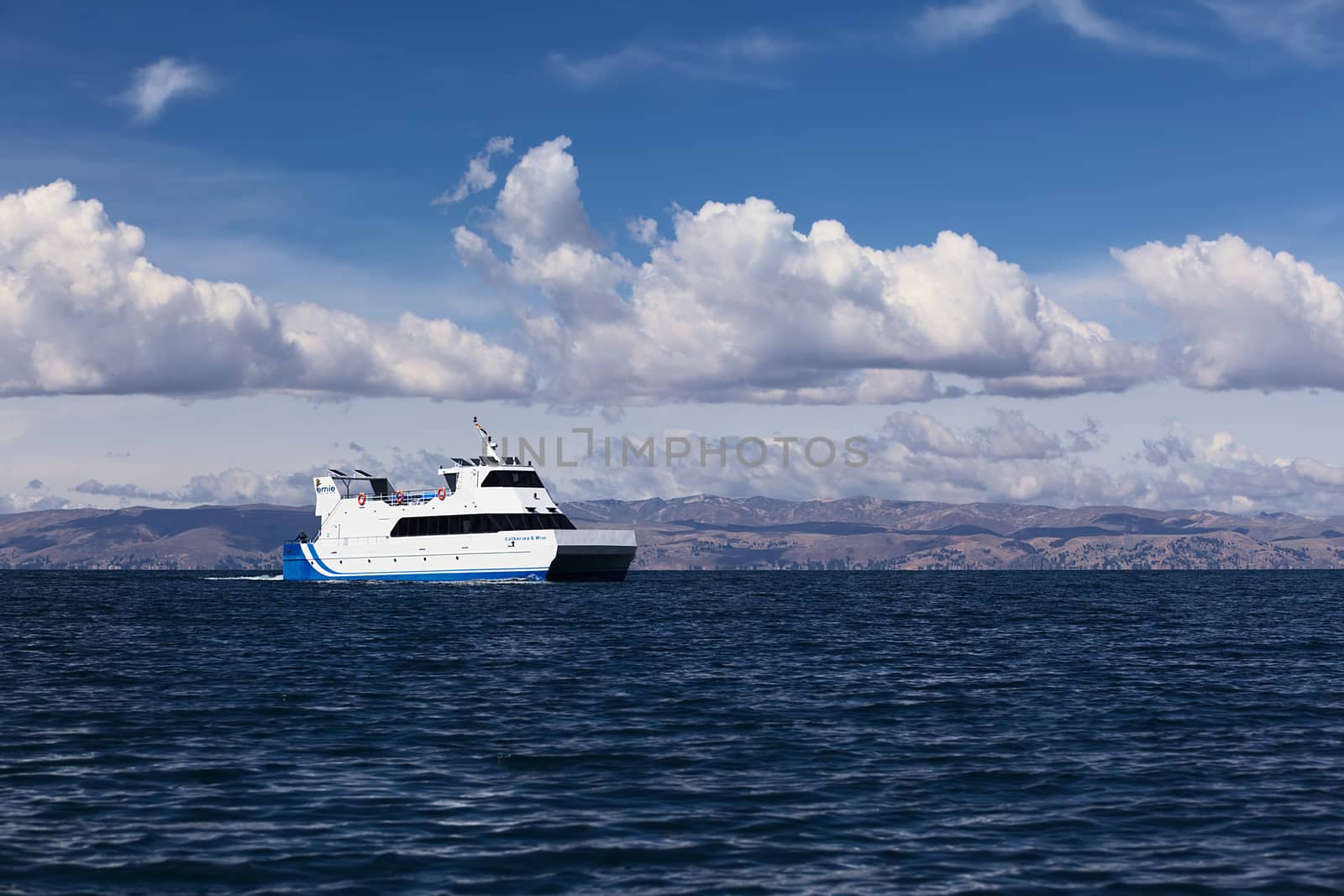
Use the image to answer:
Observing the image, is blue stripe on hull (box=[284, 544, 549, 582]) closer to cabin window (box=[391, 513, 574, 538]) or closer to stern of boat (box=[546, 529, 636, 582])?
stern of boat (box=[546, 529, 636, 582])

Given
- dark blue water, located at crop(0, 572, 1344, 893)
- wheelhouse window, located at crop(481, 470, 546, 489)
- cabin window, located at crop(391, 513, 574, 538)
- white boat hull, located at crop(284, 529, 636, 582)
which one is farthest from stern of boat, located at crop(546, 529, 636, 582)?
dark blue water, located at crop(0, 572, 1344, 893)

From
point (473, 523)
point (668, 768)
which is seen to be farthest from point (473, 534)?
point (668, 768)

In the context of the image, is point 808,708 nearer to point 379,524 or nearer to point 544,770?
point 544,770

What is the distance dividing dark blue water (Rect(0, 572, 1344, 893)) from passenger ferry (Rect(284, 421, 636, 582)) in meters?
38.7

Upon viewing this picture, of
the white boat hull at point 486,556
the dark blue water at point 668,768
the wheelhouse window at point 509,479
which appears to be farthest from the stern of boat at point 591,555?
the dark blue water at point 668,768

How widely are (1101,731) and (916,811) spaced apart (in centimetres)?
860

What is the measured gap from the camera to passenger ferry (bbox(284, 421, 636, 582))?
8400 cm

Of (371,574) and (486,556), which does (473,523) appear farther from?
(371,574)

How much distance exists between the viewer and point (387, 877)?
45.8 feet

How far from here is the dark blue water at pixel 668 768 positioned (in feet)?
47.4

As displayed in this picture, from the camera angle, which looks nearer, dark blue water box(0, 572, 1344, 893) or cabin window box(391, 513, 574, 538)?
dark blue water box(0, 572, 1344, 893)

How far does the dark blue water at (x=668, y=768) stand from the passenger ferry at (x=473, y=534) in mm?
38669

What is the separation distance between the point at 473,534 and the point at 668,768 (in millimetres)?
65673

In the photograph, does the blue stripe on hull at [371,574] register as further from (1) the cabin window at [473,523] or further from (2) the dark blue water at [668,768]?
(2) the dark blue water at [668,768]
